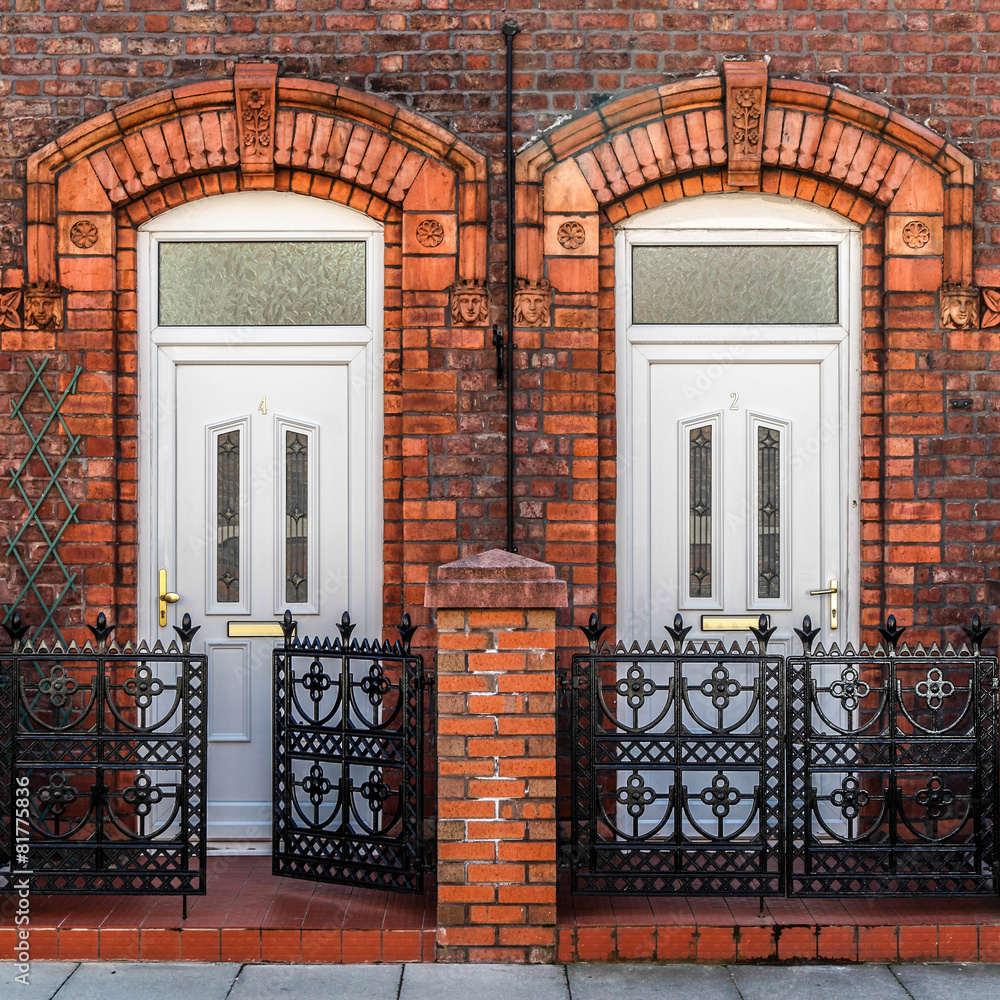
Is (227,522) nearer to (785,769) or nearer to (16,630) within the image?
(16,630)

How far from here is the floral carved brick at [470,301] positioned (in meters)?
4.77

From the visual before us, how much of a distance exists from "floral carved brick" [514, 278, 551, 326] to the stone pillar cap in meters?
1.43

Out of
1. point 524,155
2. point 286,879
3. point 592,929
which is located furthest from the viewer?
point 524,155

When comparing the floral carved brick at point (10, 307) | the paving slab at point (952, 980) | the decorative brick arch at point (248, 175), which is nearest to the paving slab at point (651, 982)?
the paving slab at point (952, 980)

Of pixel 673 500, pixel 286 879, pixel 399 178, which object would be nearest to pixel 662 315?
pixel 673 500

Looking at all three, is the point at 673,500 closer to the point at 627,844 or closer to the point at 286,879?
the point at 627,844

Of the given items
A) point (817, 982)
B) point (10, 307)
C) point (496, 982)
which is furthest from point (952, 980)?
point (10, 307)

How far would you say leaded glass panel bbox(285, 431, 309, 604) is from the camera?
498 cm

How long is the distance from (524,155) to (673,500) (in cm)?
182

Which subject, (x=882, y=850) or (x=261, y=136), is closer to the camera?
(x=882, y=850)

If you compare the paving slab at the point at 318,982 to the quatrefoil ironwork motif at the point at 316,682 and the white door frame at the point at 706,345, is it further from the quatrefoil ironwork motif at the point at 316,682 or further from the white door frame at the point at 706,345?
the white door frame at the point at 706,345

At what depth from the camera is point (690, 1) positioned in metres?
4.82

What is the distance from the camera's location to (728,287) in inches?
197

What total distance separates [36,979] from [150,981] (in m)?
0.44
